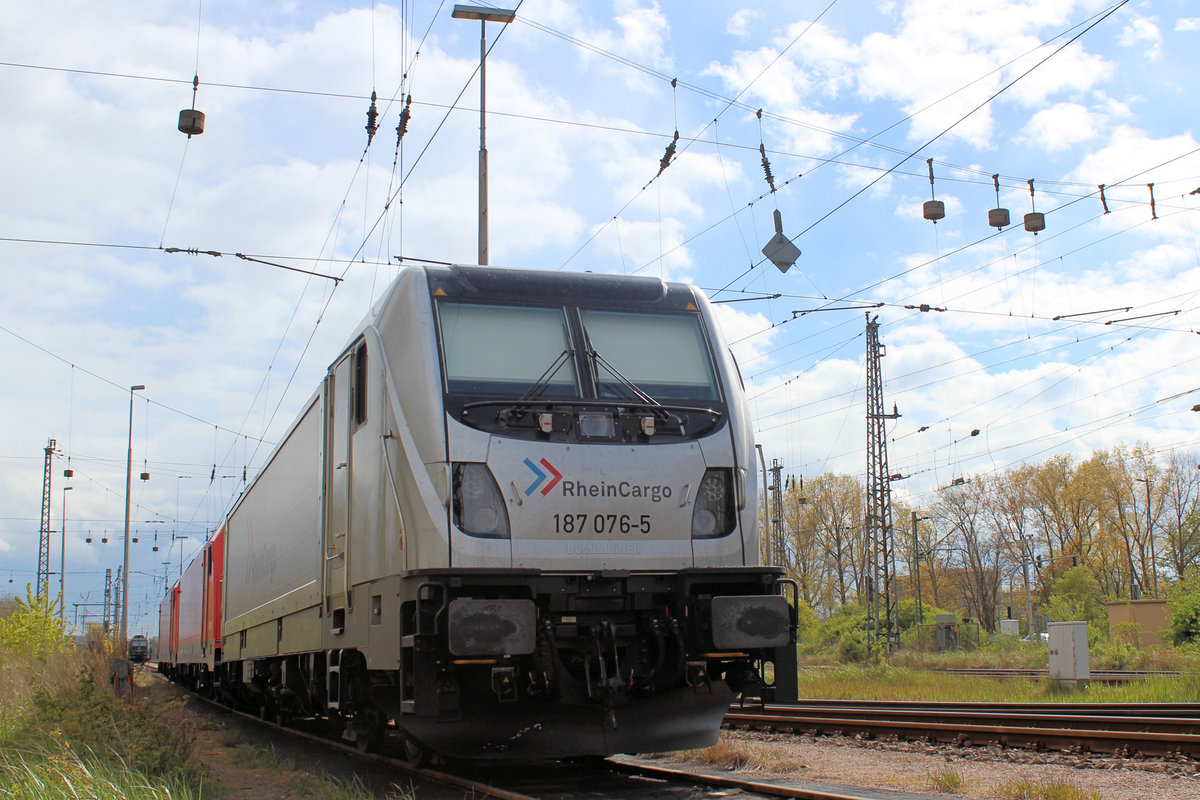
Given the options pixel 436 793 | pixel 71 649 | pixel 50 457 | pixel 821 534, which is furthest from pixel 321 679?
pixel 821 534

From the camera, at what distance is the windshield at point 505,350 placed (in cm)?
720

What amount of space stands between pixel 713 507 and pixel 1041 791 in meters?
2.73

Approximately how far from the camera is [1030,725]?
34.5ft

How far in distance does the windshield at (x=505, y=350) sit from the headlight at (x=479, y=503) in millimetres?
614

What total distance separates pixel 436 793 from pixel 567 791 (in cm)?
91

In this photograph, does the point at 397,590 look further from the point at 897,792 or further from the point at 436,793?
the point at 897,792

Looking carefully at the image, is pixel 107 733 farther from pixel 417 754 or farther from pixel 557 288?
pixel 557 288

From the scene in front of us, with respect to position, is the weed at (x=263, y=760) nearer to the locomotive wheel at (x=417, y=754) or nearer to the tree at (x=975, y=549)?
the locomotive wheel at (x=417, y=754)

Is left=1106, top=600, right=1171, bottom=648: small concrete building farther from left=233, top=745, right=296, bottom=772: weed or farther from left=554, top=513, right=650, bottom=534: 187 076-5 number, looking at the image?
left=554, top=513, right=650, bottom=534: 187 076-5 number

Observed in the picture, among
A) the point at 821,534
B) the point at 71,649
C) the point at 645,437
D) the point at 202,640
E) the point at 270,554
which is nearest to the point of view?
the point at 645,437

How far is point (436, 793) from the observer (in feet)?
24.4

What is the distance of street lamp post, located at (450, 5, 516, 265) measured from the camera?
1687cm

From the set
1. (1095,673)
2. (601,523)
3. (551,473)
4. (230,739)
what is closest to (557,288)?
(551,473)

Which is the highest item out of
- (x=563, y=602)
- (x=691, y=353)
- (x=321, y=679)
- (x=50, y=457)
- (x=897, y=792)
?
(x=50, y=457)
